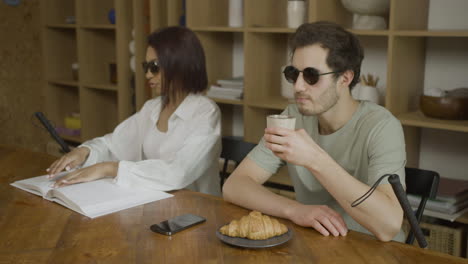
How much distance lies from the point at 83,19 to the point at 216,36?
1273 millimetres

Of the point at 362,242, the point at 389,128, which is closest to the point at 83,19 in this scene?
the point at 389,128

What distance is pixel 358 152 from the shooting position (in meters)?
1.78

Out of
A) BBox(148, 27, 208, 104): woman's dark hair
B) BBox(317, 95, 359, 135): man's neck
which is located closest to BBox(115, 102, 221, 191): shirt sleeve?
BBox(148, 27, 208, 104): woman's dark hair

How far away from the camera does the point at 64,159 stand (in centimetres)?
214

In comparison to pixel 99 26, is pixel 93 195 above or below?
below

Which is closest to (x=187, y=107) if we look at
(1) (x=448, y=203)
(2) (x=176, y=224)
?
(2) (x=176, y=224)

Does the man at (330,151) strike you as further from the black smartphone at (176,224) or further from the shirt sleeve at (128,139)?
the shirt sleeve at (128,139)

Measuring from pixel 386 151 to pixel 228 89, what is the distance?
1707 millimetres

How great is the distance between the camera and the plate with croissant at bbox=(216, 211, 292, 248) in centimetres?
134

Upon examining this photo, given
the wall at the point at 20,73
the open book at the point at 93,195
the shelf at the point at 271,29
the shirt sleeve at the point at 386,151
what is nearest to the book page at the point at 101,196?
the open book at the point at 93,195

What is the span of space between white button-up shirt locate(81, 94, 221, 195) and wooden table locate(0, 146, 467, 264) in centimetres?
25

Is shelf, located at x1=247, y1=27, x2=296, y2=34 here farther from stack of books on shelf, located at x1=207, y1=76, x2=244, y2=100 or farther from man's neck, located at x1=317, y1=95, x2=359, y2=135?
man's neck, located at x1=317, y1=95, x2=359, y2=135

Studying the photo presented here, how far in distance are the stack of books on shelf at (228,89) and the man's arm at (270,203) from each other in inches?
53.2

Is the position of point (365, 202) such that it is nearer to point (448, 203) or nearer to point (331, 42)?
point (331, 42)
